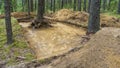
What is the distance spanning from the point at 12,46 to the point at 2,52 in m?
0.78

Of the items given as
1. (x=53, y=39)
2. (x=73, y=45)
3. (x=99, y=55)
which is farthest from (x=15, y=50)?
(x=99, y=55)

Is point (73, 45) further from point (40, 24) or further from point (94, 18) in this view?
point (40, 24)

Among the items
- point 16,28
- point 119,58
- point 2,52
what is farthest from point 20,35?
point 119,58

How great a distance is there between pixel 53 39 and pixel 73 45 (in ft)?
5.89

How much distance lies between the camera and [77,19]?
723 inches

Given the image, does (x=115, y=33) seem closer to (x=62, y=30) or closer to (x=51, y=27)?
(x=62, y=30)

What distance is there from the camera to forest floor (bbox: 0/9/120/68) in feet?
22.1

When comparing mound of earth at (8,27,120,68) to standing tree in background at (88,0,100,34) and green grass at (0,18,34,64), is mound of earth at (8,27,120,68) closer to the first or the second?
green grass at (0,18,34,64)

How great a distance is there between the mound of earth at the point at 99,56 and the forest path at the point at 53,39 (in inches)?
96.9

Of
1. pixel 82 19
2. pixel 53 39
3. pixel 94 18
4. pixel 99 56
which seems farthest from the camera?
pixel 82 19

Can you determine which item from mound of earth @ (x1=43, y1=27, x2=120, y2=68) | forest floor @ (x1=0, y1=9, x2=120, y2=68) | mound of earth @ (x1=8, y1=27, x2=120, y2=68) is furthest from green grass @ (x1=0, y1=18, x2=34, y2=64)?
mound of earth @ (x1=43, y1=27, x2=120, y2=68)

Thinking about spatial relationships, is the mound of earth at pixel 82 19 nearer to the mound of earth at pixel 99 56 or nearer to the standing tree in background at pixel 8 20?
the standing tree in background at pixel 8 20

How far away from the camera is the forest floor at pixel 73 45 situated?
265 inches

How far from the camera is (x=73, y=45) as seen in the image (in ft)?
38.4
